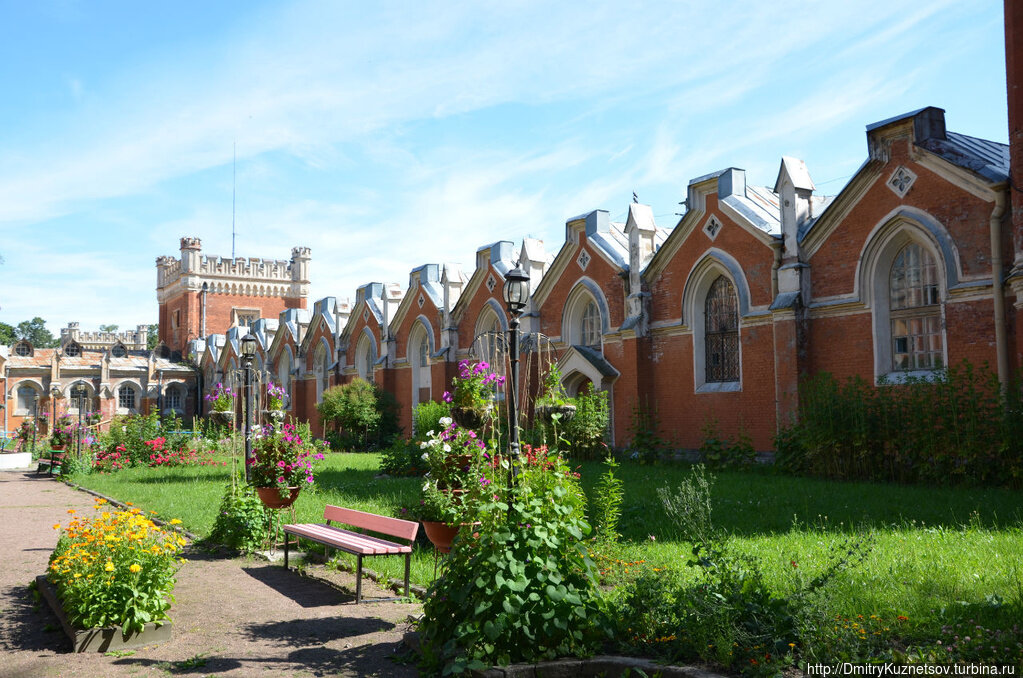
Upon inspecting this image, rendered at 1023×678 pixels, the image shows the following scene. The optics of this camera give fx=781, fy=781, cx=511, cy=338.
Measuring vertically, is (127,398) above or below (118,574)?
above

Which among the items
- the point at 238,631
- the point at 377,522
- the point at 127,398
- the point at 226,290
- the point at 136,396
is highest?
the point at 226,290

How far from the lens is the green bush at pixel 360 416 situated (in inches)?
1148

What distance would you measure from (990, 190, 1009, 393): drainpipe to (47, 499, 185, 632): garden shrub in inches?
516

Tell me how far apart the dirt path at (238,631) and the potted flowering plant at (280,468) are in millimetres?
889

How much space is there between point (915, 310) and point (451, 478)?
1149cm

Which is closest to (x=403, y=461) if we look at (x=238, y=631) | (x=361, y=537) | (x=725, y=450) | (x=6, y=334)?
(x=725, y=450)

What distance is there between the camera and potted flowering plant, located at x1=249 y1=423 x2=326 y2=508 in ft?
34.1

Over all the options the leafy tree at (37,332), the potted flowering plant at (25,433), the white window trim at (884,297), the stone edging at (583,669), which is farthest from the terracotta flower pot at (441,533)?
the leafy tree at (37,332)

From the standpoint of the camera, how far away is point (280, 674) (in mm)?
5648

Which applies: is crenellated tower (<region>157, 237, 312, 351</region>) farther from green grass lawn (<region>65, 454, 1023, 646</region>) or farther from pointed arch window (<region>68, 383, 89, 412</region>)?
green grass lawn (<region>65, 454, 1023, 646</region>)

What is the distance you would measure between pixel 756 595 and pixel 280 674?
3435 millimetres

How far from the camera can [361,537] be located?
8.57 m

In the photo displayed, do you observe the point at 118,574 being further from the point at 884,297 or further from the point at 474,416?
the point at 884,297

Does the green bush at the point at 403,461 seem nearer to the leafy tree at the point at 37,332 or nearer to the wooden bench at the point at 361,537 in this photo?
the wooden bench at the point at 361,537
